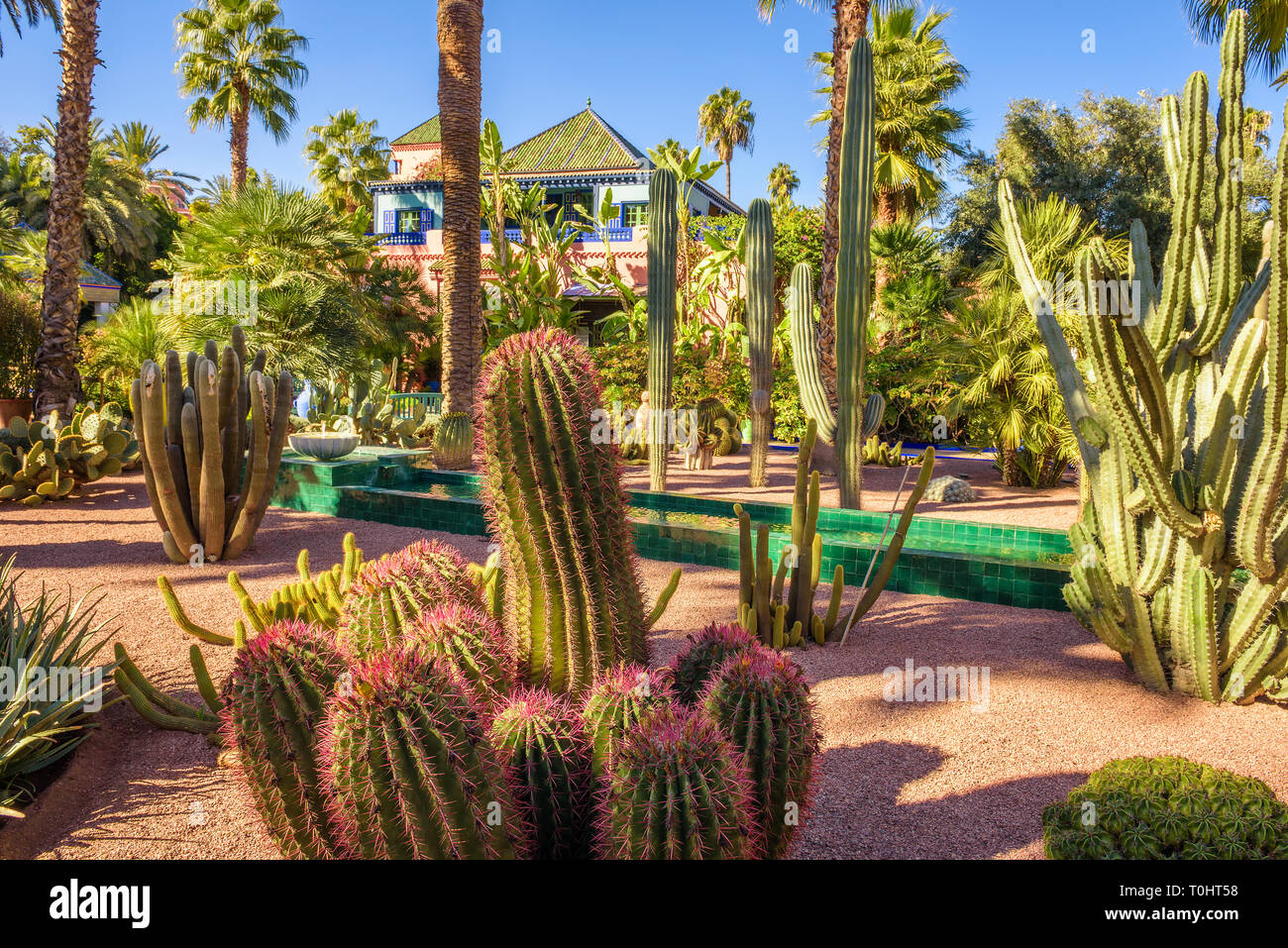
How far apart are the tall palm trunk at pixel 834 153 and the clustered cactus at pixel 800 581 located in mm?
6230

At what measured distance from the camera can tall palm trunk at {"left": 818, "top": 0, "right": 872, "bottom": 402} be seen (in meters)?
10.6

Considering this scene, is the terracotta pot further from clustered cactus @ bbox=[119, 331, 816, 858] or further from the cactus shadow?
the cactus shadow

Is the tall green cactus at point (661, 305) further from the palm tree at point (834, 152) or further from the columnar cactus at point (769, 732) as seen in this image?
the columnar cactus at point (769, 732)

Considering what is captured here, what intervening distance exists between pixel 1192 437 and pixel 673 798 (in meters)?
3.27

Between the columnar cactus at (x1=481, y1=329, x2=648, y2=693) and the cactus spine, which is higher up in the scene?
the cactus spine

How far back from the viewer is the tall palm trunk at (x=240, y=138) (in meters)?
21.0

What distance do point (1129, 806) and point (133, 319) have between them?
46.3ft

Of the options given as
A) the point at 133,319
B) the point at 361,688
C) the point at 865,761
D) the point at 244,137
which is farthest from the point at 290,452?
the point at 244,137

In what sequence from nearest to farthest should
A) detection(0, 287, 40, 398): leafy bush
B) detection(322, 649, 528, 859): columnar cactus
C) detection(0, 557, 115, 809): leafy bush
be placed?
detection(322, 649, 528, 859): columnar cactus
detection(0, 557, 115, 809): leafy bush
detection(0, 287, 40, 398): leafy bush

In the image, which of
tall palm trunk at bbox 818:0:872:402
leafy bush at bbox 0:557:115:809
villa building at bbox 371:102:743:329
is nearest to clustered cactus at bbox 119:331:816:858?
leafy bush at bbox 0:557:115:809

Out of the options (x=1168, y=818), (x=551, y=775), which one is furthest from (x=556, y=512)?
(x=1168, y=818)

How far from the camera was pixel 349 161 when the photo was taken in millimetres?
28203

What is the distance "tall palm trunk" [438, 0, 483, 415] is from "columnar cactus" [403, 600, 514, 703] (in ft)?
28.0
